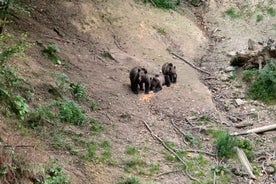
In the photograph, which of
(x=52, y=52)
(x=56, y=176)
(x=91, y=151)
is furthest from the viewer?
(x=52, y=52)

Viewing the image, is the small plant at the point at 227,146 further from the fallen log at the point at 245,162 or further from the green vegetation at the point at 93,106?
the green vegetation at the point at 93,106

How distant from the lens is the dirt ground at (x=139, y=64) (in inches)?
351

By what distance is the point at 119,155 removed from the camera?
27.9 feet

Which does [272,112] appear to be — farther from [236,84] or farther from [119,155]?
[119,155]

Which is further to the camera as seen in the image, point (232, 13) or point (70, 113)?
point (232, 13)

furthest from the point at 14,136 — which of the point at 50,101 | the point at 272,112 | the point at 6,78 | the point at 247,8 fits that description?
the point at 247,8

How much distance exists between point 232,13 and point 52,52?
30.9ft

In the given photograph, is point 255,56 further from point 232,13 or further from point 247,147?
point 232,13

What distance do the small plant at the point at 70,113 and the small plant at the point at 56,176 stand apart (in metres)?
1.73

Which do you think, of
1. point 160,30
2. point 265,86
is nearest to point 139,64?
point 160,30

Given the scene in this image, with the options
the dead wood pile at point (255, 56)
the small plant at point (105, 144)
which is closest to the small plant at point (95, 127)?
the small plant at point (105, 144)

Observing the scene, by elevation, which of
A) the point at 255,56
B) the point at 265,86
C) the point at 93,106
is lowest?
the point at 93,106

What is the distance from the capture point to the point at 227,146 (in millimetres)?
9148

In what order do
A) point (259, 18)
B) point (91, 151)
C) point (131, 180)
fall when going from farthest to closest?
point (259, 18) < point (91, 151) < point (131, 180)
